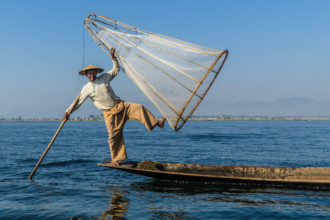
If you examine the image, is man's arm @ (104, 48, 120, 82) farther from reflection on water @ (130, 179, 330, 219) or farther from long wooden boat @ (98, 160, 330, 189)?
→ reflection on water @ (130, 179, 330, 219)

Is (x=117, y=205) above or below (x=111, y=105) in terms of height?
below

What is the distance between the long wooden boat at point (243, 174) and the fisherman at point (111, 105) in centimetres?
138

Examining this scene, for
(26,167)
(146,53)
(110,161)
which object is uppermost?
(146,53)

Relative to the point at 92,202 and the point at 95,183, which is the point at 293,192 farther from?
the point at 95,183

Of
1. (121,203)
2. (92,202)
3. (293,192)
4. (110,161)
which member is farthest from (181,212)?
(293,192)

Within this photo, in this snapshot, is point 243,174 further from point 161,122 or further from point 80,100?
point 80,100

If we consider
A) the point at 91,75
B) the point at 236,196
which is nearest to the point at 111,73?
the point at 91,75

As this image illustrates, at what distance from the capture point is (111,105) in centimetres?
816

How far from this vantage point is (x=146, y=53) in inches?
285

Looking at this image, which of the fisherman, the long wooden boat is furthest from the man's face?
the long wooden boat

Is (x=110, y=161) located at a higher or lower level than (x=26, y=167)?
higher

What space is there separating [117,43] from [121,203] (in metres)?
4.20

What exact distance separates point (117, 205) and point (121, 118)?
2.31 meters

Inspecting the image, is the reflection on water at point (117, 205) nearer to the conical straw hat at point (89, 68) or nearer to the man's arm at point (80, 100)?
the man's arm at point (80, 100)
